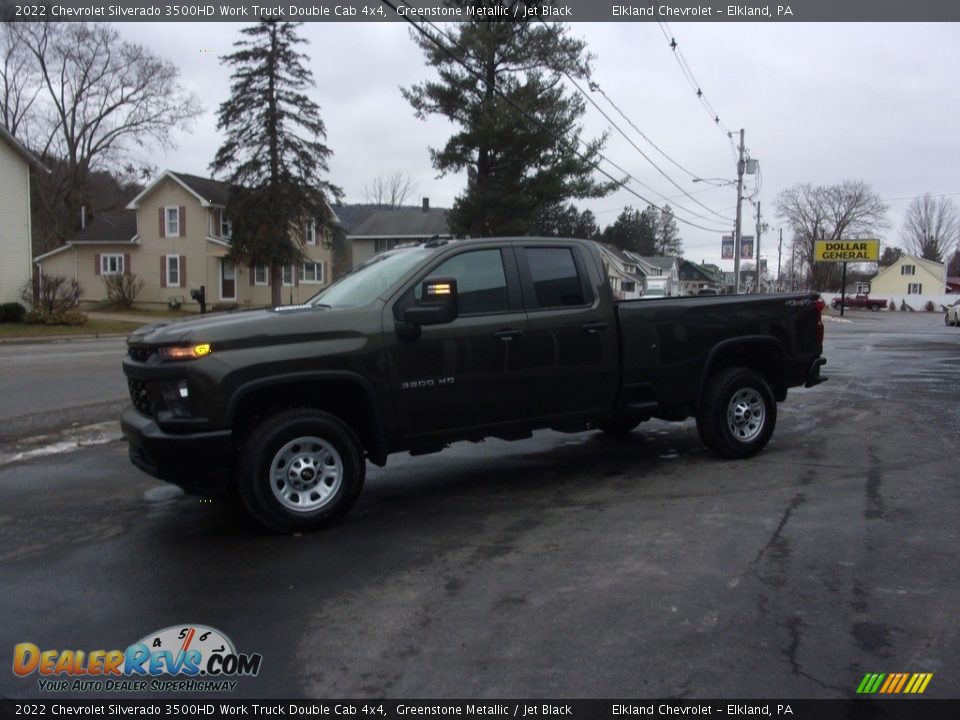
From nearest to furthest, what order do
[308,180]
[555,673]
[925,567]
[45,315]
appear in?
1. [555,673]
2. [925,567]
3. [45,315]
4. [308,180]

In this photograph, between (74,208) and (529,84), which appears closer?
(529,84)

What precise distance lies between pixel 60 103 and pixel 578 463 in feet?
188

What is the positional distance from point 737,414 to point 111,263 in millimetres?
46223

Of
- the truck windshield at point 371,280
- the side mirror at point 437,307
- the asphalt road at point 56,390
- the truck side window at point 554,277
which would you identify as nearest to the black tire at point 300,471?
the side mirror at point 437,307

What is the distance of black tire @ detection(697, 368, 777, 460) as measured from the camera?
7.52 m

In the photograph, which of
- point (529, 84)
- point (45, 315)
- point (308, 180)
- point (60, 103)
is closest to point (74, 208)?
Result: point (60, 103)

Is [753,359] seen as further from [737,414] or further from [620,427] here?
[620,427]

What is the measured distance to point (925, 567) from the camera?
192 inches

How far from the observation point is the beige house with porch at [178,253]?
4453 centimetres

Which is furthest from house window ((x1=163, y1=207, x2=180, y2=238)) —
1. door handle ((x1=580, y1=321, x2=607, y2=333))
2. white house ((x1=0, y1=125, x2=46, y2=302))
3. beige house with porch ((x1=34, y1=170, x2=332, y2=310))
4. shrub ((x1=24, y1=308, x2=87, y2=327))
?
door handle ((x1=580, y1=321, x2=607, y2=333))

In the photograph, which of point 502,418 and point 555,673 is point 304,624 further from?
point 502,418

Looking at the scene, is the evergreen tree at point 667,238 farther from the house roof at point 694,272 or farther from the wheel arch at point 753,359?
the wheel arch at point 753,359

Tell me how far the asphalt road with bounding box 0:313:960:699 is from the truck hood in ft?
4.41

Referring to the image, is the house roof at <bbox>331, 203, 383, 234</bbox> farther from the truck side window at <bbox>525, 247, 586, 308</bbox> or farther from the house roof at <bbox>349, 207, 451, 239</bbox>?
the truck side window at <bbox>525, 247, 586, 308</bbox>
